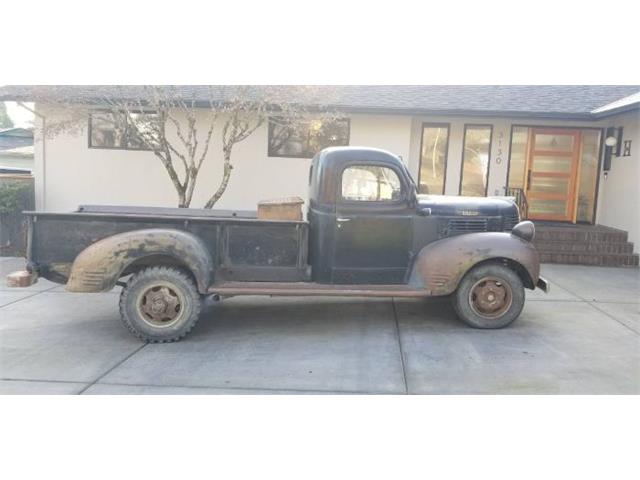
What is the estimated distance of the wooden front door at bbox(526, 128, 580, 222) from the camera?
1159 cm

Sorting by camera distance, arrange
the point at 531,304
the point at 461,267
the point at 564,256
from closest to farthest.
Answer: the point at 461,267 < the point at 531,304 < the point at 564,256

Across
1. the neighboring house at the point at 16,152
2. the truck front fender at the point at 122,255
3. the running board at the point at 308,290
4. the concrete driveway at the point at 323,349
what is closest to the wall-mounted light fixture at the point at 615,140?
the concrete driveway at the point at 323,349

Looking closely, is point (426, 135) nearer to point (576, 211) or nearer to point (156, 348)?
point (576, 211)

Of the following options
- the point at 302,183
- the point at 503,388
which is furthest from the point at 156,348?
the point at 302,183

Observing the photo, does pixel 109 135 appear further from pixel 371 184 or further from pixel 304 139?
pixel 371 184

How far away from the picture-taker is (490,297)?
562 cm

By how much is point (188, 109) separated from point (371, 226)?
18.0ft

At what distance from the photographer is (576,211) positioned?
11719 mm

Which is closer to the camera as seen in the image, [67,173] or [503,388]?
[503,388]

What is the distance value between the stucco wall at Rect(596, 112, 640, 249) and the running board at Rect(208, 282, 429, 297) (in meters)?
7.01

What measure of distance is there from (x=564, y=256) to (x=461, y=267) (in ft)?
18.2

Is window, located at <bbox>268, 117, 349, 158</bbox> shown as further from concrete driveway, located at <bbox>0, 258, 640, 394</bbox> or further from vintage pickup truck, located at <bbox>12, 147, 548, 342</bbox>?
vintage pickup truck, located at <bbox>12, 147, 548, 342</bbox>

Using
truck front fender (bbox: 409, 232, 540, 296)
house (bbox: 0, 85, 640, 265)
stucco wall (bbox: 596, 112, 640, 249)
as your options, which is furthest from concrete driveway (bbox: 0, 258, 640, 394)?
house (bbox: 0, 85, 640, 265)
